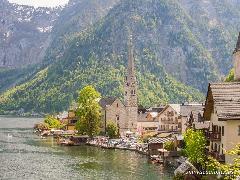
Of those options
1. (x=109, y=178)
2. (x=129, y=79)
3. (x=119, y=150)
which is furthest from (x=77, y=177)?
(x=129, y=79)

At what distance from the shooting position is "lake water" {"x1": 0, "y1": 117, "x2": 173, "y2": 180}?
8325cm

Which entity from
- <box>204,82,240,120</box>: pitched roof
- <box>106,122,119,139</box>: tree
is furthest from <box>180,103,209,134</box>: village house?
<box>106,122,119,139</box>: tree

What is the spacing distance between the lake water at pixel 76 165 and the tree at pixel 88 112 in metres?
22.6

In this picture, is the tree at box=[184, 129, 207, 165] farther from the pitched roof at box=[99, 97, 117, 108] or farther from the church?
the pitched roof at box=[99, 97, 117, 108]

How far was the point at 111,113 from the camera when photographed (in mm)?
169875

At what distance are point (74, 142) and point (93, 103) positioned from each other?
13726 millimetres

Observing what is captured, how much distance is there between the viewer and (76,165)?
9688 cm

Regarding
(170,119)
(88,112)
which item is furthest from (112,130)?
(170,119)

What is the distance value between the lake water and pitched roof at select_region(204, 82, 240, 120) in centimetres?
2053

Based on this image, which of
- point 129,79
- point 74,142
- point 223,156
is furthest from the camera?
point 129,79

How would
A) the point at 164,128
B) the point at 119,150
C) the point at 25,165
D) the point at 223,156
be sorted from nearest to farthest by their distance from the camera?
1. the point at 223,156
2. the point at 25,165
3. the point at 119,150
4. the point at 164,128

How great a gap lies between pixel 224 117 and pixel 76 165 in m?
40.5

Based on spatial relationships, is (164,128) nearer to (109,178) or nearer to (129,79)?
(129,79)

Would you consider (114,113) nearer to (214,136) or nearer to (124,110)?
(124,110)
